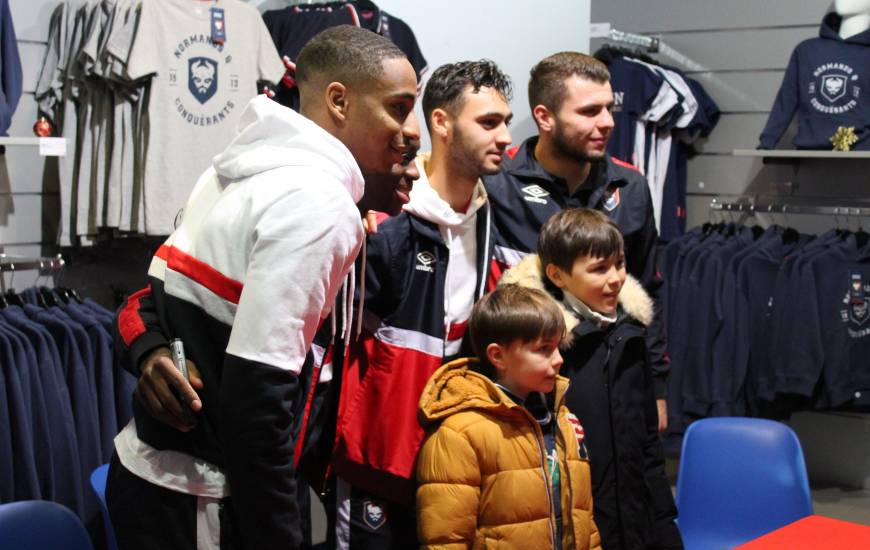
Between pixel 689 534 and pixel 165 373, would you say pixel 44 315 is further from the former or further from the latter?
pixel 689 534

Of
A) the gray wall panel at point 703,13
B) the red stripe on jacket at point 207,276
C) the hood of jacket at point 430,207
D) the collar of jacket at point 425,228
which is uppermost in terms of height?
the gray wall panel at point 703,13

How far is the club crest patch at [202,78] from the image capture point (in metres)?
3.59

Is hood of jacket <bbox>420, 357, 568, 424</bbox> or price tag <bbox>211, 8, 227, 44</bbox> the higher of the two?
price tag <bbox>211, 8, 227, 44</bbox>

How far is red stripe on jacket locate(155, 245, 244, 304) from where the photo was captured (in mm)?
1423

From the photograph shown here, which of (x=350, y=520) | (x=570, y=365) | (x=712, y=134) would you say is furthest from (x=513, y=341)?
(x=712, y=134)

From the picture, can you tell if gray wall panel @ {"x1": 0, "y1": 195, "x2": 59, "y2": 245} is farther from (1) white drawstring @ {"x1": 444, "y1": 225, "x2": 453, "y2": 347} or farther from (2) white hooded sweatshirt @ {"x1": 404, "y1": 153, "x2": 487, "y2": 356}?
(1) white drawstring @ {"x1": 444, "y1": 225, "x2": 453, "y2": 347}

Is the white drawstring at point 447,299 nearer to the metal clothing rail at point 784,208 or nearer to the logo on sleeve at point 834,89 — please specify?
the metal clothing rail at point 784,208

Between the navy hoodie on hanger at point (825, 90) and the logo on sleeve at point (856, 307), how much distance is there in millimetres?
744

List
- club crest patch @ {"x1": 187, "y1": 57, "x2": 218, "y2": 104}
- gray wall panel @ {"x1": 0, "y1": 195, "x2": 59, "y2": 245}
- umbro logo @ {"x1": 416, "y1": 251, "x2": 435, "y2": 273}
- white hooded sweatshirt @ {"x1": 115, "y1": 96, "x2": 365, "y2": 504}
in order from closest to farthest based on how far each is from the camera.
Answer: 1. white hooded sweatshirt @ {"x1": 115, "y1": 96, "x2": 365, "y2": 504}
2. umbro logo @ {"x1": 416, "y1": 251, "x2": 435, "y2": 273}
3. gray wall panel @ {"x1": 0, "y1": 195, "x2": 59, "y2": 245}
4. club crest patch @ {"x1": 187, "y1": 57, "x2": 218, "y2": 104}

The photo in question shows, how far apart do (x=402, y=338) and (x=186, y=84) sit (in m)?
1.70

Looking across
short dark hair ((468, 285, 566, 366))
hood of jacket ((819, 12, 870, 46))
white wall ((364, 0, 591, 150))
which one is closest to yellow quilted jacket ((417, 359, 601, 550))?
short dark hair ((468, 285, 566, 366))

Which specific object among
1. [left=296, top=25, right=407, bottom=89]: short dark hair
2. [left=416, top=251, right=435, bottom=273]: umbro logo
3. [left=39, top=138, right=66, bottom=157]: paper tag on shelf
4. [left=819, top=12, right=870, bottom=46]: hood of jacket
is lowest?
[left=416, top=251, right=435, bottom=273]: umbro logo

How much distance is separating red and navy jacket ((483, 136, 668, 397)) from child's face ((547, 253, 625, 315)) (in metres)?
0.21

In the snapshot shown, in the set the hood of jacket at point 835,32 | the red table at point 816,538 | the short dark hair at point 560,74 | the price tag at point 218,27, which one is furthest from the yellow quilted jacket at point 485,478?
the hood of jacket at point 835,32
